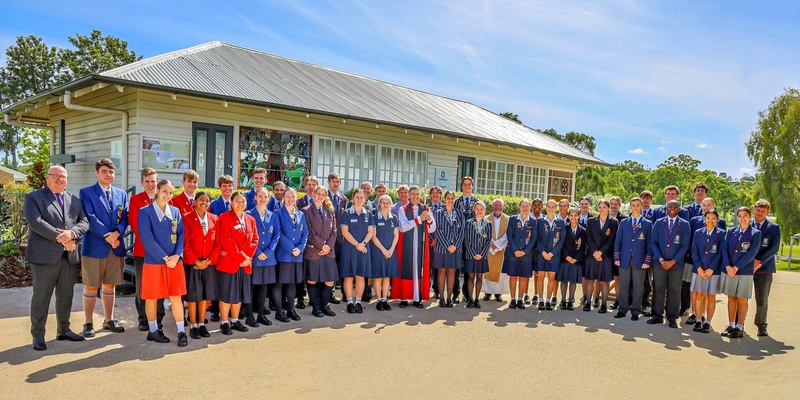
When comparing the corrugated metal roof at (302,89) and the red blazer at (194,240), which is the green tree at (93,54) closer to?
the corrugated metal roof at (302,89)

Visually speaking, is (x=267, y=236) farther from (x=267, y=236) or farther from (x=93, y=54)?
(x=93, y=54)

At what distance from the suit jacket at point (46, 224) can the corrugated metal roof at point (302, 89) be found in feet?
12.4

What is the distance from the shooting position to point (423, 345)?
19.3ft

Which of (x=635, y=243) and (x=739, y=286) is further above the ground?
(x=635, y=243)

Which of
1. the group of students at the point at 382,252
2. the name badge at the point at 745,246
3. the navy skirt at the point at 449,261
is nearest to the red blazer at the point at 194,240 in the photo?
the group of students at the point at 382,252

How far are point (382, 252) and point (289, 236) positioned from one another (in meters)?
1.52

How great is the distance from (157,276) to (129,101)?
6025mm

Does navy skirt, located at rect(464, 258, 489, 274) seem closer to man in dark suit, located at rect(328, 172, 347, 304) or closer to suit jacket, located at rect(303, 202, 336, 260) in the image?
man in dark suit, located at rect(328, 172, 347, 304)

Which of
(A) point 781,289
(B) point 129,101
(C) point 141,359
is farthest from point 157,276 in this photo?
(A) point 781,289

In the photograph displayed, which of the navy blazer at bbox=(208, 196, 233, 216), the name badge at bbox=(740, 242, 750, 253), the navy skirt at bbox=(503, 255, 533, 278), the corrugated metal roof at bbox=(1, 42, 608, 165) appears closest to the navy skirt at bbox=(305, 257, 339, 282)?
the navy blazer at bbox=(208, 196, 233, 216)

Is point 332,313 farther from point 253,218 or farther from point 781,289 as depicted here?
point 781,289

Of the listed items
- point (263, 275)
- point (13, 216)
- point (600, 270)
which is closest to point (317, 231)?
point (263, 275)

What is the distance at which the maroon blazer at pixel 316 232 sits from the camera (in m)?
7.10

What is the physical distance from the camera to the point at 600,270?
809cm
